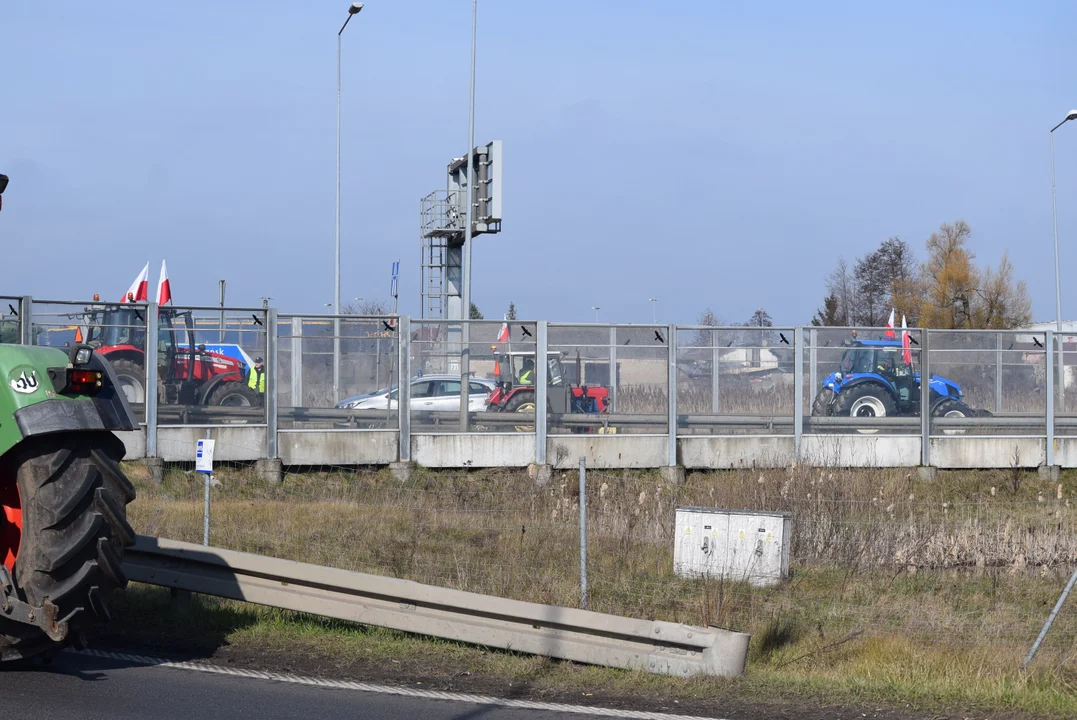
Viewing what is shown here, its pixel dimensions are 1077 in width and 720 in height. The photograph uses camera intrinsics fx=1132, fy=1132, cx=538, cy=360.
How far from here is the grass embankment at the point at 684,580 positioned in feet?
24.4

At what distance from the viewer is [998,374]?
72.6 ft

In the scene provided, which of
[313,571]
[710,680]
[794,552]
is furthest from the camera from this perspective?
[794,552]

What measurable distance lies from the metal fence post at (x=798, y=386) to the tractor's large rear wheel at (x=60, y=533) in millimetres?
15809

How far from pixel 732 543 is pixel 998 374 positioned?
12.6 m

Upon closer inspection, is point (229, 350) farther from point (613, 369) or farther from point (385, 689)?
point (385, 689)

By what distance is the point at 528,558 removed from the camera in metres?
11.5

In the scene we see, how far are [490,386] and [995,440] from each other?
384 inches

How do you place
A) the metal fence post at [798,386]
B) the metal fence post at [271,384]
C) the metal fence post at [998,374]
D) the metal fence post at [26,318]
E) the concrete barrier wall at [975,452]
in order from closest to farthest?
the metal fence post at [26,318]
the metal fence post at [271,384]
the metal fence post at [798,386]
the concrete barrier wall at [975,452]
the metal fence post at [998,374]

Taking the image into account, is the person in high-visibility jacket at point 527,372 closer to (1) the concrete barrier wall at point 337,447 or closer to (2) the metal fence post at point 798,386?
(1) the concrete barrier wall at point 337,447

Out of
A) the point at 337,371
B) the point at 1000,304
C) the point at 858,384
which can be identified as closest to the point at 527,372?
the point at 337,371

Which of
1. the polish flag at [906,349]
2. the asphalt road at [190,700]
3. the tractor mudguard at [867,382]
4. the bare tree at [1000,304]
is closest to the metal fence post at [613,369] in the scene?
the tractor mudguard at [867,382]

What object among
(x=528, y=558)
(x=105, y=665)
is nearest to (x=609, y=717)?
(x=105, y=665)

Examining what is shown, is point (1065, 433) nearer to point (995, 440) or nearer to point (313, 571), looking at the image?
point (995, 440)

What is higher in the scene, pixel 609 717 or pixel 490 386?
pixel 490 386
